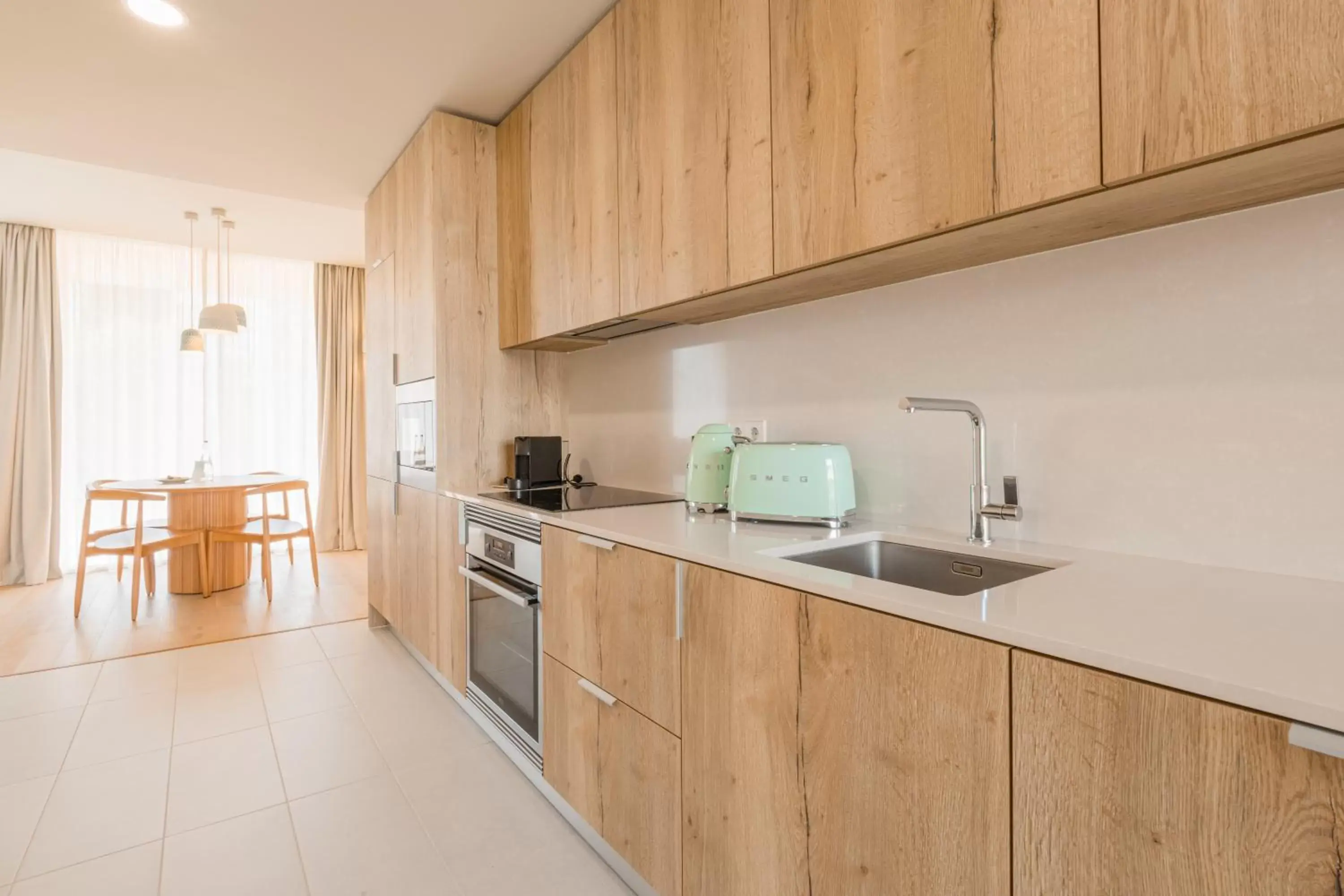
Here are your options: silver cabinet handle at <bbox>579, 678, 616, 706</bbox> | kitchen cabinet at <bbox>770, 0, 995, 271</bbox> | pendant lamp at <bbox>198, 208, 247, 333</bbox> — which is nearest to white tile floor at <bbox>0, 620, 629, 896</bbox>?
silver cabinet handle at <bbox>579, 678, 616, 706</bbox>

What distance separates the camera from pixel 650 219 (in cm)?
183

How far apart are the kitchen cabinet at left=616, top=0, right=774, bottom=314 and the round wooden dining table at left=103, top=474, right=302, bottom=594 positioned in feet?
12.2

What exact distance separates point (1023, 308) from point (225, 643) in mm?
3943

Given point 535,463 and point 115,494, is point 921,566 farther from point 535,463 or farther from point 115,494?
point 115,494

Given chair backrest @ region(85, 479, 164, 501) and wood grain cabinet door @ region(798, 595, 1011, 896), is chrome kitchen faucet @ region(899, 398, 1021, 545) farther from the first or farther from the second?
chair backrest @ region(85, 479, 164, 501)

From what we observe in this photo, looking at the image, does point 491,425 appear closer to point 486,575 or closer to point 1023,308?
point 486,575

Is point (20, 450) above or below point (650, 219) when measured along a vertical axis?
below

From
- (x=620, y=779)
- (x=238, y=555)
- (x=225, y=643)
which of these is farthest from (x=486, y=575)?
(x=238, y=555)

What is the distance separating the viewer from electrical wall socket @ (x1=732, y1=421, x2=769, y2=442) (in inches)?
78.1

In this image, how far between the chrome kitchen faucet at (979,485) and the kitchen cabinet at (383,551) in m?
2.69

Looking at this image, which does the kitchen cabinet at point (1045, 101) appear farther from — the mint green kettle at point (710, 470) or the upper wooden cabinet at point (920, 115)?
the mint green kettle at point (710, 470)

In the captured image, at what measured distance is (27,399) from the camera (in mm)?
4664

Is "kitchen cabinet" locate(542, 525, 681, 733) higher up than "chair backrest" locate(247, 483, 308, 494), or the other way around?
"chair backrest" locate(247, 483, 308, 494)

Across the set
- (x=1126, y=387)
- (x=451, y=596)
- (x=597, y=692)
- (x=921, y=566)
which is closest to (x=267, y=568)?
(x=451, y=596)
